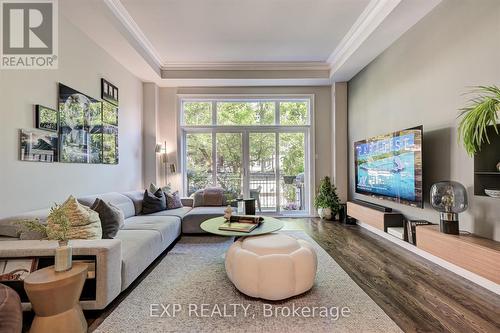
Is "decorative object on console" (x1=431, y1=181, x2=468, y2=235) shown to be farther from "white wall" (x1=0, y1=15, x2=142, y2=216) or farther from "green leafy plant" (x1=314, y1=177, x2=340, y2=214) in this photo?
"white wall" (x1=0, y1=15, x2=142, y2=216)

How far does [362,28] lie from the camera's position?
12.2 ft

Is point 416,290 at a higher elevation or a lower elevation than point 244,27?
lower

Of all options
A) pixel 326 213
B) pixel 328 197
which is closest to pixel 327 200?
pixel 328 197

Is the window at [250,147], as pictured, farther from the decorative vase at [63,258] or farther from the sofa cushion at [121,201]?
the decorative vase at [63,258]

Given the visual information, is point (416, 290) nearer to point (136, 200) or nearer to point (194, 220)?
point (194, 220)

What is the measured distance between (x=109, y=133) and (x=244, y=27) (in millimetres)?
2692

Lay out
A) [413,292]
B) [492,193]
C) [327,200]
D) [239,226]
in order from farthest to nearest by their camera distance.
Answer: [327,200] < [239,226] < [413,292] < [492,193]

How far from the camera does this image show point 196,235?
408 cm

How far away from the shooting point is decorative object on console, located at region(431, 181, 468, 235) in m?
2.50

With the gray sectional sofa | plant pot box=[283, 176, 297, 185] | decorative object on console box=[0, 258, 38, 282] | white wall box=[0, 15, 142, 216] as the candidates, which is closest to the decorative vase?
the gray sectional sofa

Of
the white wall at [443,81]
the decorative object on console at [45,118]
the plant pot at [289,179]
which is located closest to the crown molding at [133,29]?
the decorative object on console at [45,118]

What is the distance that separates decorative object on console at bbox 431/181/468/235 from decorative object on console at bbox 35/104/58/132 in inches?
168
